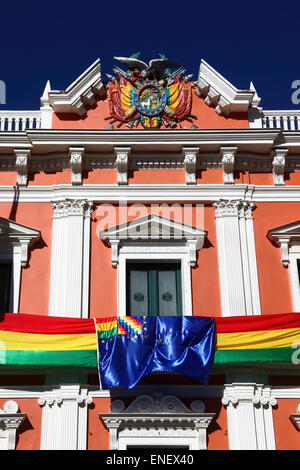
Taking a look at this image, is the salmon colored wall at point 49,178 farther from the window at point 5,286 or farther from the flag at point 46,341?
the flag at point 46,341

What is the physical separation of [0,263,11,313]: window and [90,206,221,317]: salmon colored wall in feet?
6.38

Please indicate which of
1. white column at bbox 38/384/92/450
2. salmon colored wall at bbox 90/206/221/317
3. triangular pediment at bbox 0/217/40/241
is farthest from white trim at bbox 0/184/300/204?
white column at bbox 38/384/92/450

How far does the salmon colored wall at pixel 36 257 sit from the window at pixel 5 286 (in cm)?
36

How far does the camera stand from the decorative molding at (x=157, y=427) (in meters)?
15.3

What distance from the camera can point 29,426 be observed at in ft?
50.8

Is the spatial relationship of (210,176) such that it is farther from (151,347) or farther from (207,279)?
(151,347)

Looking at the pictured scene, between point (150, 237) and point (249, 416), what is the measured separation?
15.6 ft

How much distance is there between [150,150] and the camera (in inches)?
737

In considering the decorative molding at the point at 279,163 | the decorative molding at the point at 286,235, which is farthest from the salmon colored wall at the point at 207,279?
the decorative molding at the point at 279,163

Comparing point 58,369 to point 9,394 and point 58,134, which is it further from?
point 58,134

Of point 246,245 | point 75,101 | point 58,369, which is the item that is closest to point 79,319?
point 58,369

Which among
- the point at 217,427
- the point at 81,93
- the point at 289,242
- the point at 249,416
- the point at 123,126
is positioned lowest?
the point at 217,427

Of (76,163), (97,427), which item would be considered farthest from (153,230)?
(97,427)
